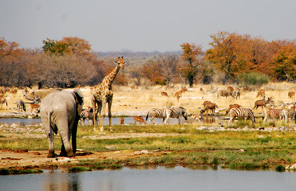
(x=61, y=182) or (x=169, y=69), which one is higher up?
(x=169, y=69)

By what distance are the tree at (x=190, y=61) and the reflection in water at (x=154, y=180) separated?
184 ft

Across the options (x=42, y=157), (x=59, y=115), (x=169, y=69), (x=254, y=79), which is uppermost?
(x=169, y=69)

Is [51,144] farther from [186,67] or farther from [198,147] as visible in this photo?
[186,67]

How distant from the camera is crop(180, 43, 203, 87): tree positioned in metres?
69.2

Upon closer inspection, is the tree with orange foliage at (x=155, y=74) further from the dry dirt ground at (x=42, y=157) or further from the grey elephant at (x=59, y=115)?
the grey elephant at (x=59, y=115)

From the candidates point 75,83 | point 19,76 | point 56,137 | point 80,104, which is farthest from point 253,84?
point 80,104

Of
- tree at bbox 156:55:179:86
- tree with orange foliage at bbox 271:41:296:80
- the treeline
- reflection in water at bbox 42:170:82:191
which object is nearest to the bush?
the treeline

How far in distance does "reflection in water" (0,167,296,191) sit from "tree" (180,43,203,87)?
56.0m

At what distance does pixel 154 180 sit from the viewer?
12.4m

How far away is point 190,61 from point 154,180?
192 ft

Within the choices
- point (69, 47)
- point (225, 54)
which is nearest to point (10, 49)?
point (69, 47)

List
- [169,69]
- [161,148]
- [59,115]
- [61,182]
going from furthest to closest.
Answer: [169,69] → [161,148] → [59,115] → [61,182]

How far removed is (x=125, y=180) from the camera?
1228 centimetres

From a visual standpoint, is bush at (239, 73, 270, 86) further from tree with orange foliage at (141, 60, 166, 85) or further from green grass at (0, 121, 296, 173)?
green grass at (0, 121, 296, 173)
